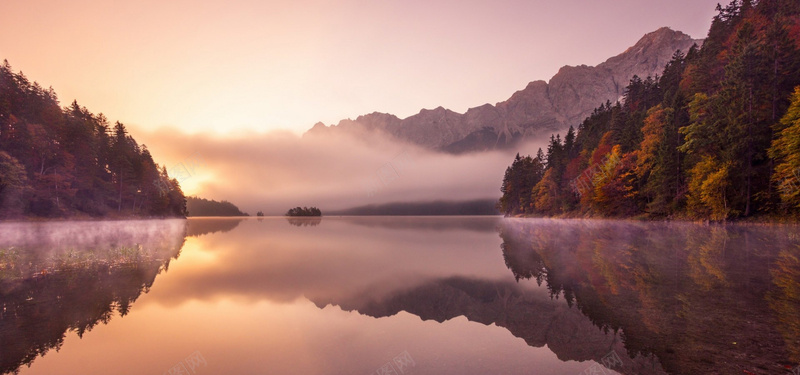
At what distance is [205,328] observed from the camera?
885 cm

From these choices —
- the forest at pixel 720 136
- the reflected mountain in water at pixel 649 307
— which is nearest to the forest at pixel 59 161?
the reflected mountain in water at pixel 649 307

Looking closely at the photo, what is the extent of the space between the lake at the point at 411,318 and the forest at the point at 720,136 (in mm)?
24408

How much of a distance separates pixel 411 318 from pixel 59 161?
8339 centimetres

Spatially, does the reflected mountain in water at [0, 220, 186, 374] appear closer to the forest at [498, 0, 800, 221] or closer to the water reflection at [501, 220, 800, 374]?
the water reflection at [501, 220, 800, 374]

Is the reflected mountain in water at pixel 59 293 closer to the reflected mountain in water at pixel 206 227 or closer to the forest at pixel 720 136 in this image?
the reflected mountain in water at pixel 206 227

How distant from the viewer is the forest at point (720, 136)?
34.3m

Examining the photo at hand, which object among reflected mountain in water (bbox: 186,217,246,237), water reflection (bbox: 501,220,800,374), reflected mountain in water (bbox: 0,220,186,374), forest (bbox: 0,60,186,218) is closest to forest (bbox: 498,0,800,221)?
water reflection (bbox: 501,220,800,374)

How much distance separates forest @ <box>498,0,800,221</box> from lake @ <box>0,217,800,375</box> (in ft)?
80.1

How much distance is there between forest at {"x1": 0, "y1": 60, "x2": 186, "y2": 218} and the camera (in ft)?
165

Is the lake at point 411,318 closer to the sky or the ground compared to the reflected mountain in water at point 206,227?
closer to the ground

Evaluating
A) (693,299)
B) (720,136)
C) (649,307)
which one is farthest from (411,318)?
(720,136)

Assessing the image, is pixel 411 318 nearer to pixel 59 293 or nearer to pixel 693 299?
pixel 693 299

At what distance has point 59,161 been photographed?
58.9m

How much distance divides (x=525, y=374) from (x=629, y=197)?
67.7 meters
